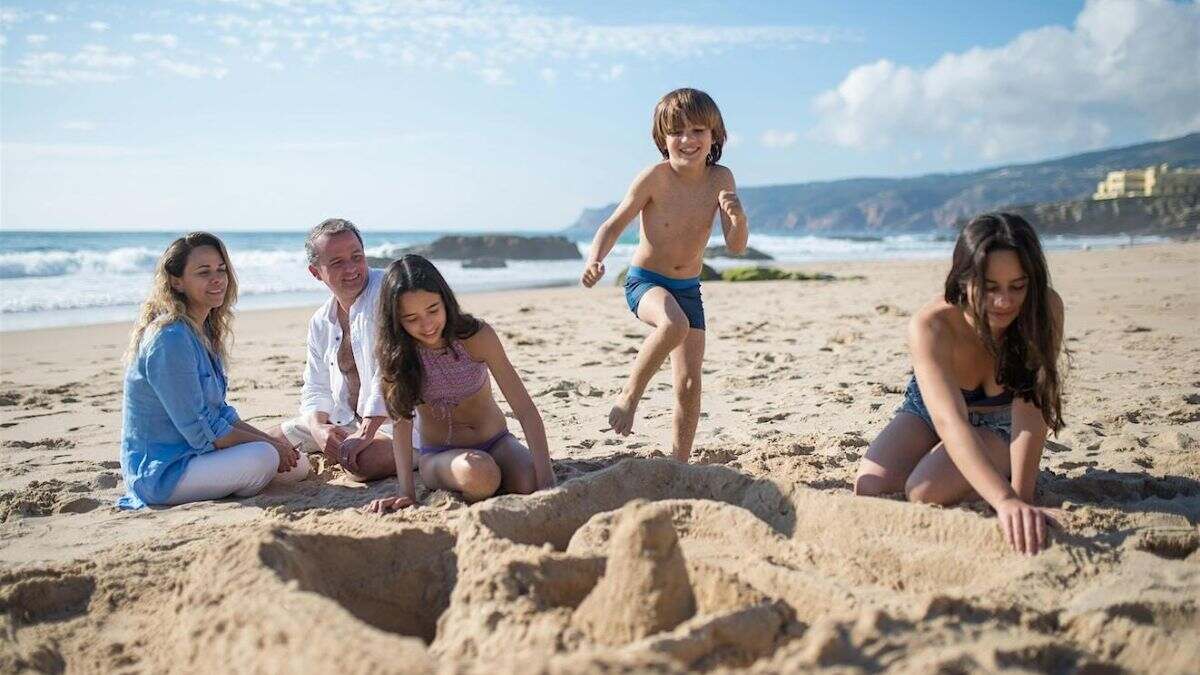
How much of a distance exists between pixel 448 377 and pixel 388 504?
0.61 meters

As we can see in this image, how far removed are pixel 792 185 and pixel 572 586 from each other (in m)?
91.1

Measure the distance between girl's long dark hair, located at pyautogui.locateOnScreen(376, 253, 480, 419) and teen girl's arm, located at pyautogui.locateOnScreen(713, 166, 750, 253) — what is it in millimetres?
1291

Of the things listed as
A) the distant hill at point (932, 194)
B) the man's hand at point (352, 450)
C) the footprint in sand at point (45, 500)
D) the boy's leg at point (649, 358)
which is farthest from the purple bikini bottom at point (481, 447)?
the distant hill at point (932, 194)

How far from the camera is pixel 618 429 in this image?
12.2ft

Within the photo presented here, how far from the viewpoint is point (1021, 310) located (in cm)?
301

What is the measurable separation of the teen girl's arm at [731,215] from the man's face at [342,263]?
1739mm

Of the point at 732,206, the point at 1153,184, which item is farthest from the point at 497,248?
the point at 1153,184

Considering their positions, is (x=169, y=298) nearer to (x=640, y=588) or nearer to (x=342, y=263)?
(x=342, y=263)

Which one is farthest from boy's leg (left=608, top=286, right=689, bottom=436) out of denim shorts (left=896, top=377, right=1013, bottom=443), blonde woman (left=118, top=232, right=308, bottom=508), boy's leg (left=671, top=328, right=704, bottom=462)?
blonde woman (left=118, top=232, right=308, bottom=508)

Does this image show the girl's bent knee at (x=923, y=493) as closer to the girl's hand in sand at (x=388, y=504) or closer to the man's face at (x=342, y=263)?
the girl's hand in sand at (x=388, y=504)

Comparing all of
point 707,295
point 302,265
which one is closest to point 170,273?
point 707,295

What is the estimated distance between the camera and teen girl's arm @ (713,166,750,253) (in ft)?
13.3

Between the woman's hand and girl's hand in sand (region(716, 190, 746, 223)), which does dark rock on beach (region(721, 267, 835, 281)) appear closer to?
girl's hand in sand (region(716, 190, 746, 223))

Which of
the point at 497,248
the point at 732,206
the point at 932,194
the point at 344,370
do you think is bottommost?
the point at 344,370
